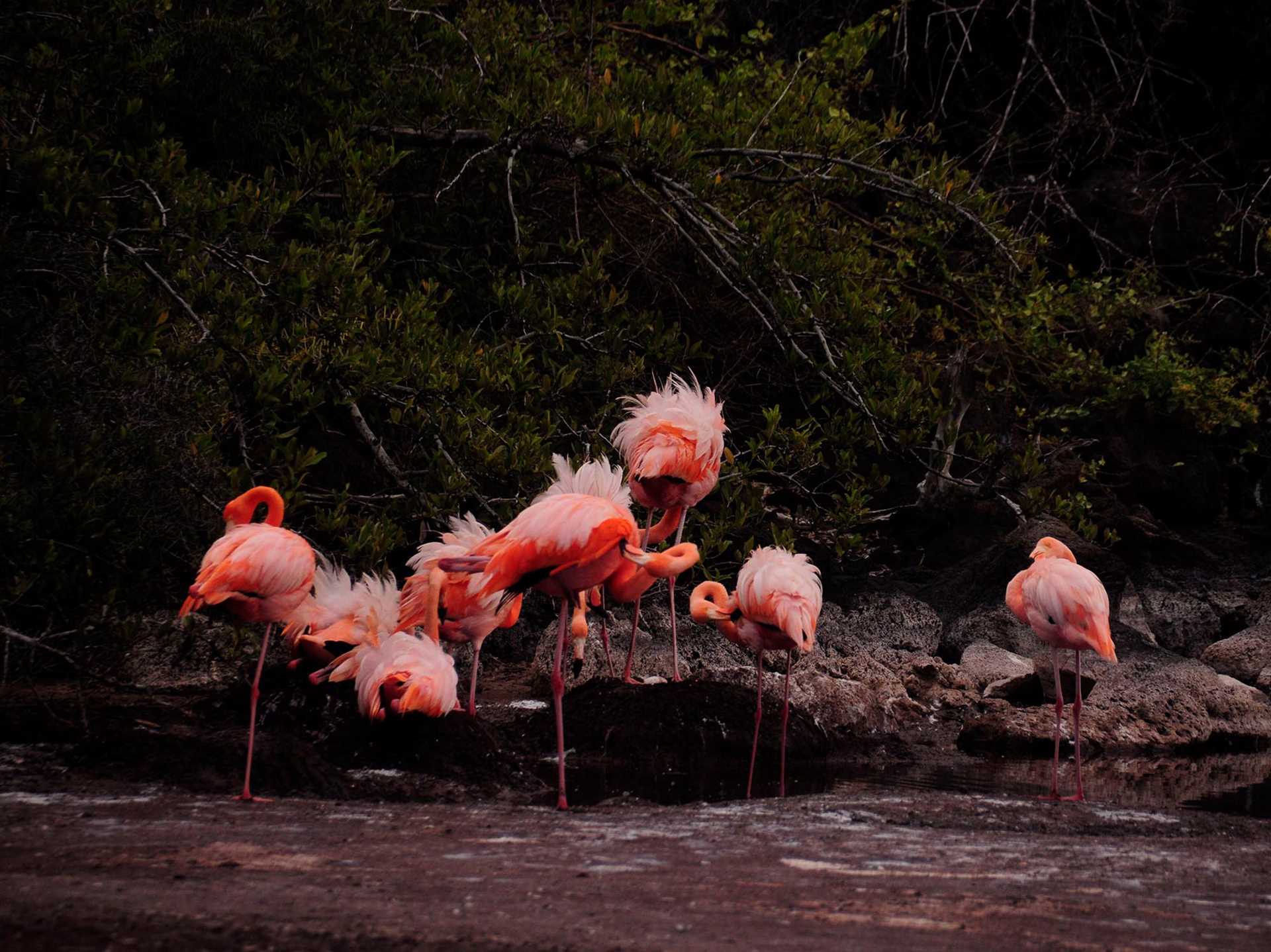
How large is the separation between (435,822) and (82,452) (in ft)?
7.62

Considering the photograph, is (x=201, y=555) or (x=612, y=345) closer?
(x=201, y=555)

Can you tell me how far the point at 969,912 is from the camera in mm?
3092

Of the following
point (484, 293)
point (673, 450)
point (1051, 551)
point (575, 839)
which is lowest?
point (575, 839)

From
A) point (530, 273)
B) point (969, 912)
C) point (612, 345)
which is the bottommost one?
point (969, 912)

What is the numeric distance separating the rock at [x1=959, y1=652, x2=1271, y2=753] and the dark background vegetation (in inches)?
48.0

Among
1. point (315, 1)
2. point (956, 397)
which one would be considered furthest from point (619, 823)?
point (956, 397)

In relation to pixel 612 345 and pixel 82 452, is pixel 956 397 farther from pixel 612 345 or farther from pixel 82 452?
pixel 82 452

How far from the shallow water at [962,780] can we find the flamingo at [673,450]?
90cm

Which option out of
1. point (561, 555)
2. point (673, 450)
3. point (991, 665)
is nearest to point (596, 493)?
point (673, 450)

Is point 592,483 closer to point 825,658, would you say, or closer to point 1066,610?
point 1066,610

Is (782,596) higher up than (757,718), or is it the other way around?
(782,596)

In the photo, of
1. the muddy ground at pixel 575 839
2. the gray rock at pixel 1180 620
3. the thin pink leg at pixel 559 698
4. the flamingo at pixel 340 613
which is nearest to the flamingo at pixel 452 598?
the flamingo at pixel 340 613

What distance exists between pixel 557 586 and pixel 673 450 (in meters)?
1.37

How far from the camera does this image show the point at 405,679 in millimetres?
5262
